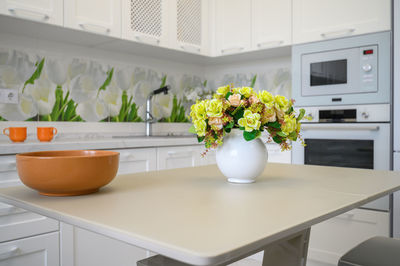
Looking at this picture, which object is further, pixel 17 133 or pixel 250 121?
→ pixel 17 133

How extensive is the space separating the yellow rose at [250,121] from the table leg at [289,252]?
370mm

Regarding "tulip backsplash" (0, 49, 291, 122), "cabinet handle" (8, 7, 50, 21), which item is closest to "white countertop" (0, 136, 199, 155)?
"tulip backsplash" (0, 49, 291, 122)

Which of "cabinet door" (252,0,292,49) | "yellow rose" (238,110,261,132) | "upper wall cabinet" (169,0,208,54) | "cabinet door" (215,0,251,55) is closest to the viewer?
"yellow rose" (238,110,261,132)

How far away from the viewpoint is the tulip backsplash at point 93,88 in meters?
2.63

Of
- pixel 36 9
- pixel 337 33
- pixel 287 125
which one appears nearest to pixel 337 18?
pixel 337 33

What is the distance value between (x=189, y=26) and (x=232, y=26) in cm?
40

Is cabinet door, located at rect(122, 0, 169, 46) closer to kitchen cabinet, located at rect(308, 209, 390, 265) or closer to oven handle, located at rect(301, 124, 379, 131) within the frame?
oven handle, located at rect(301, 124, 379, 131)

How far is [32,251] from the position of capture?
1.95 m

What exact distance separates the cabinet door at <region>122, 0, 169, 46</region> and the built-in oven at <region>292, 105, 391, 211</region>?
1350 millimetres

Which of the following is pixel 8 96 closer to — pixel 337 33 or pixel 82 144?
pixel 82 144

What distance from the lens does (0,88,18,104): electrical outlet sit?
2.52 m

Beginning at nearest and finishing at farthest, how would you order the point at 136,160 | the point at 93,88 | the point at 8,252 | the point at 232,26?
the point at 8,252 < the point at 136,160 < the point at 93,88 < the point at 232,26

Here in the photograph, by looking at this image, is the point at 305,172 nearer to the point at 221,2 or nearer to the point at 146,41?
the point at 146,41

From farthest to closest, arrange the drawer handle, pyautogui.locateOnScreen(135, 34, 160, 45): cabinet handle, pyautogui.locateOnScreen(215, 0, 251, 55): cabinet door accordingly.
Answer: pyautogui.locateOnScreen(215, 0, 251, 55): cabinet door → pyautogui.locateOnScreen(135, 34, 160, 45): cabinet handle → the drawer handle
